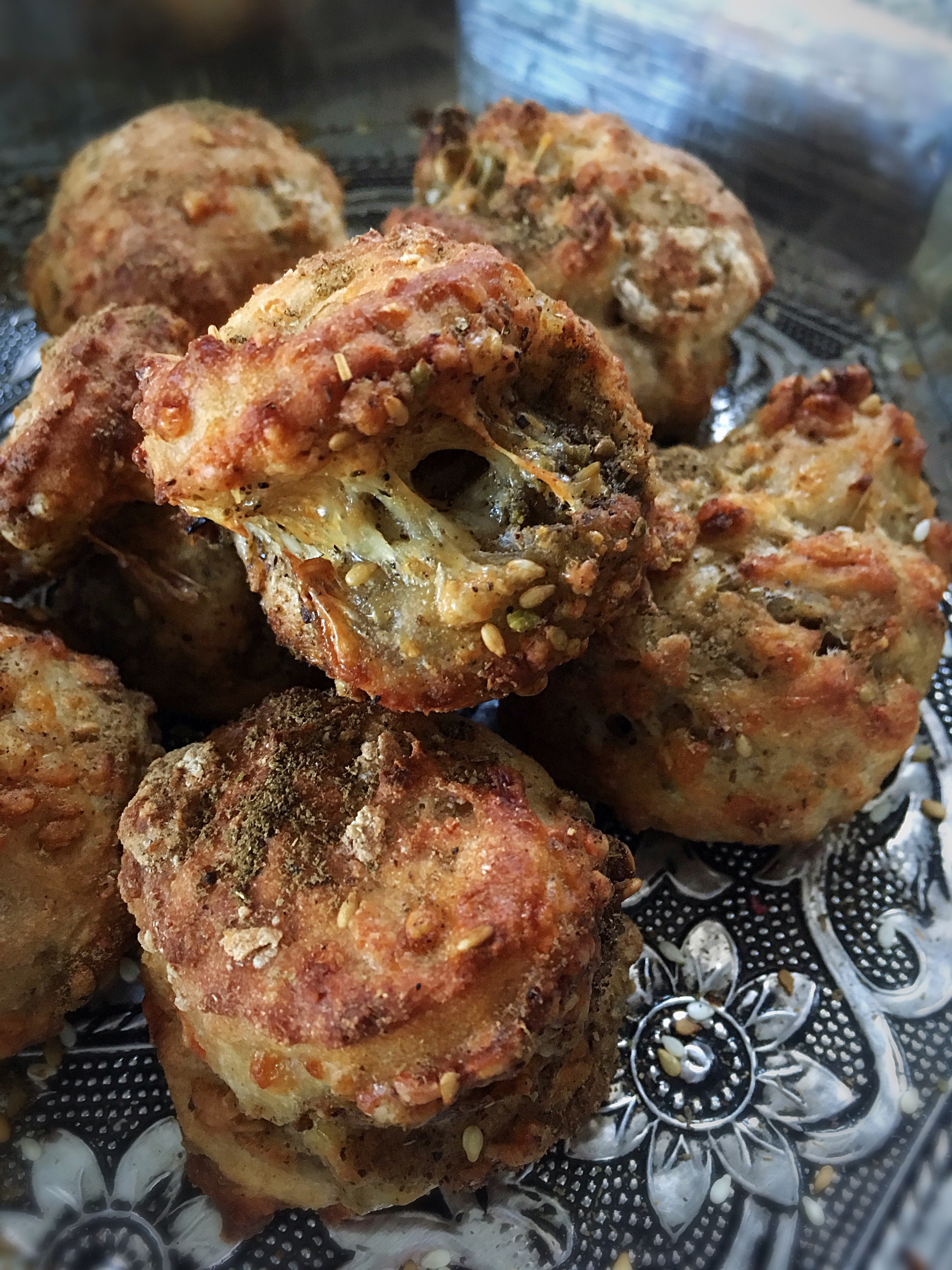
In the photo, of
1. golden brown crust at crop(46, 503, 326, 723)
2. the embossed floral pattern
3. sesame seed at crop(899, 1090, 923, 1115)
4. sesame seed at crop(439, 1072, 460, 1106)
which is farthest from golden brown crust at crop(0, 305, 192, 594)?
sesame seed at crop(899, 1090, 923, 1115)

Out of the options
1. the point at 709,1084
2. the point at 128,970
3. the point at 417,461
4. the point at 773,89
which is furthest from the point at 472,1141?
the point at 773,89

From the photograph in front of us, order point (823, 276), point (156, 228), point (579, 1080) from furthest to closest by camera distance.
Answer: point (823, 276), point (156, 228), point (579, 1080)

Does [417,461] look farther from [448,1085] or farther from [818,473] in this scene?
[818,473]

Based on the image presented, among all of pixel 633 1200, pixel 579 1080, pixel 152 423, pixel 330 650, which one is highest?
pixel 152 423

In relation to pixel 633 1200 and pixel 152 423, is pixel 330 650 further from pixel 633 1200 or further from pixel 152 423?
pixel 633 1200

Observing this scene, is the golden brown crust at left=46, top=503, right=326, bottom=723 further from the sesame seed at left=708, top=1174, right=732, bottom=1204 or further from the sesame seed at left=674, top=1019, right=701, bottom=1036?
the sesame seed at left=708, top=1174, right=732, bottom=1204

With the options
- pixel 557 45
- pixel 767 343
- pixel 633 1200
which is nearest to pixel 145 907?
pixel 633 1200

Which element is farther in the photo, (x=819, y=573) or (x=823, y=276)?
(x=823, y=276)
